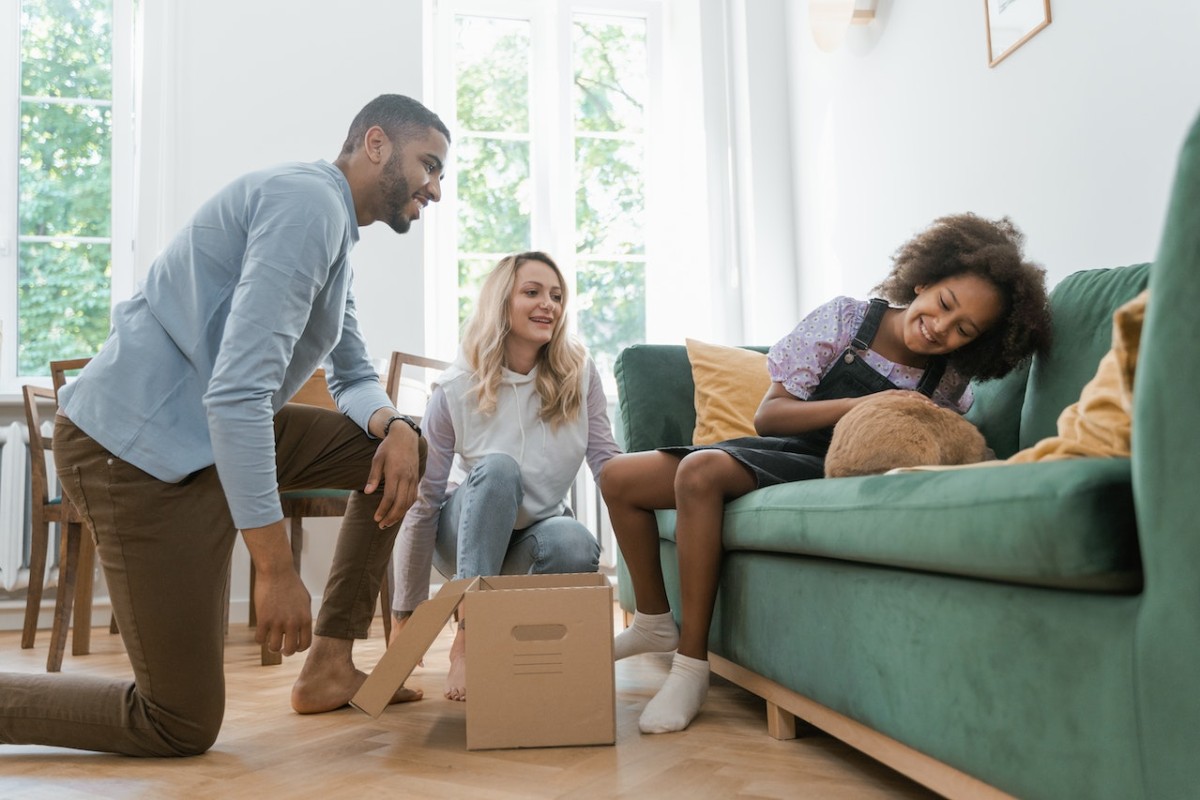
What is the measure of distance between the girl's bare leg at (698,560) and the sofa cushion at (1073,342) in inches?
18.6

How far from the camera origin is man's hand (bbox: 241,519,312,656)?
1.27m

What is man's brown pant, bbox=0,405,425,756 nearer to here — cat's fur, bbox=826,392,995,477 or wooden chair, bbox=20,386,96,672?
cat's fur, bbox=826,392,995,477

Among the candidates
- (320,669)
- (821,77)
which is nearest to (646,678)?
(320,669)

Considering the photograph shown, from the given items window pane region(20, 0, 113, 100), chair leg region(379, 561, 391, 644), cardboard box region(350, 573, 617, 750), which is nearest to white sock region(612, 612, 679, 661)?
cardboard box region(350, 573, 617, 750)

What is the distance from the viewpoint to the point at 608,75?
4105 millimetres

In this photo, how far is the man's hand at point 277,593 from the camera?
1.27 m

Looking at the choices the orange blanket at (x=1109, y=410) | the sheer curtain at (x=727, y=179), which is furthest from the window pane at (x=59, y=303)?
the orange blanket at (x=1109, y=410)

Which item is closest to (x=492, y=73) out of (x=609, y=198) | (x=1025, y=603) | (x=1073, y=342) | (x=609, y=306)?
(x=609, y=198)

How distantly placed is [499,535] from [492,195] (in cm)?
233

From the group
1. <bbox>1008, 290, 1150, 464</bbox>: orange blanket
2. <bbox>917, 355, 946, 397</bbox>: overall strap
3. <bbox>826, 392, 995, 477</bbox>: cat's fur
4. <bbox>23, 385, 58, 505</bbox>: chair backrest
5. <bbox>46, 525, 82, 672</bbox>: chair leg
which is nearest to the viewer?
<bbox>1008, 290, 1150, 464</bbox>: orange blanket

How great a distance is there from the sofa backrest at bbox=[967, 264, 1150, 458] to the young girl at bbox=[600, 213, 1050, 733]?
1.6 inches

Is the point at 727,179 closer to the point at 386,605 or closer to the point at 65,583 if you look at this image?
the point at 386,605

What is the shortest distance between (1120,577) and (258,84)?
3430 mm

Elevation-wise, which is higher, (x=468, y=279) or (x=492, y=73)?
(x=492, y=73)
